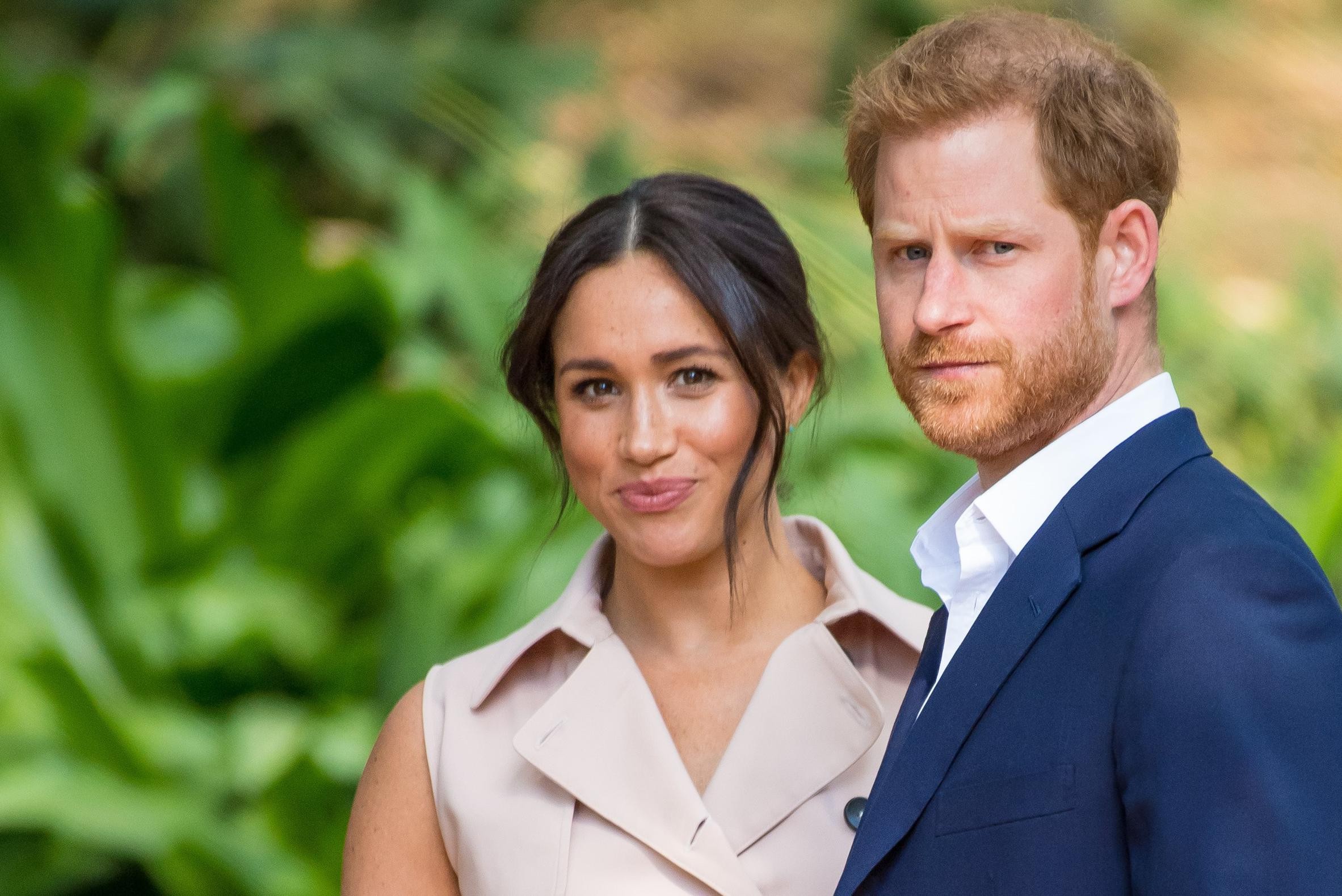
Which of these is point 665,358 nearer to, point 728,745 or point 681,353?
point 681,353

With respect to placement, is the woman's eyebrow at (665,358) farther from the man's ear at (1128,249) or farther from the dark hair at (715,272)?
the man's ear at (1128,249)

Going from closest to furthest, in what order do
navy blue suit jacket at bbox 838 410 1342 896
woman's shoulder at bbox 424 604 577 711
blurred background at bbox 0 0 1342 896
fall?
navy blue suit jacket at bbox 838 410 1342 896 → woman's shoulder at bbox 424 604 577 711 → blurred background at bbox 0 0 1342 896

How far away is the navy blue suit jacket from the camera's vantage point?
89 cm

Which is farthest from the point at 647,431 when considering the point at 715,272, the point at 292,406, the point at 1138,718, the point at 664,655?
the point at 292,406

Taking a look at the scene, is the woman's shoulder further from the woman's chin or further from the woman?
the woman's chin

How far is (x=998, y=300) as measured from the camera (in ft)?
3.66

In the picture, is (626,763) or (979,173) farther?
(626,763)

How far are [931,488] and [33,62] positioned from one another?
4231 millimetres

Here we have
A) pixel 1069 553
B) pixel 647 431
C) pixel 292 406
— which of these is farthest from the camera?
pixel 292 406

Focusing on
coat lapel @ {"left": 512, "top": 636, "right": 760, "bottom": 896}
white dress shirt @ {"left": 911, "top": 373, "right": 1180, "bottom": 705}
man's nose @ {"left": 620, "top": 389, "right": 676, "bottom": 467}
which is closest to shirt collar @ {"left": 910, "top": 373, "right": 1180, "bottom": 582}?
white dress shirt @ {"left": 911, "top": 373, "right": 1180, "bottom": 705}

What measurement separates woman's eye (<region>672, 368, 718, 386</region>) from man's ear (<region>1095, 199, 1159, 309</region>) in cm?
57

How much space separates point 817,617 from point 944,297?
69cm

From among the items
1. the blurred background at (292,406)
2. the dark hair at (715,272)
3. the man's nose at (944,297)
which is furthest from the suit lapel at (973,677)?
the blurred background at (292,406)

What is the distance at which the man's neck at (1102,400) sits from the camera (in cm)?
114
